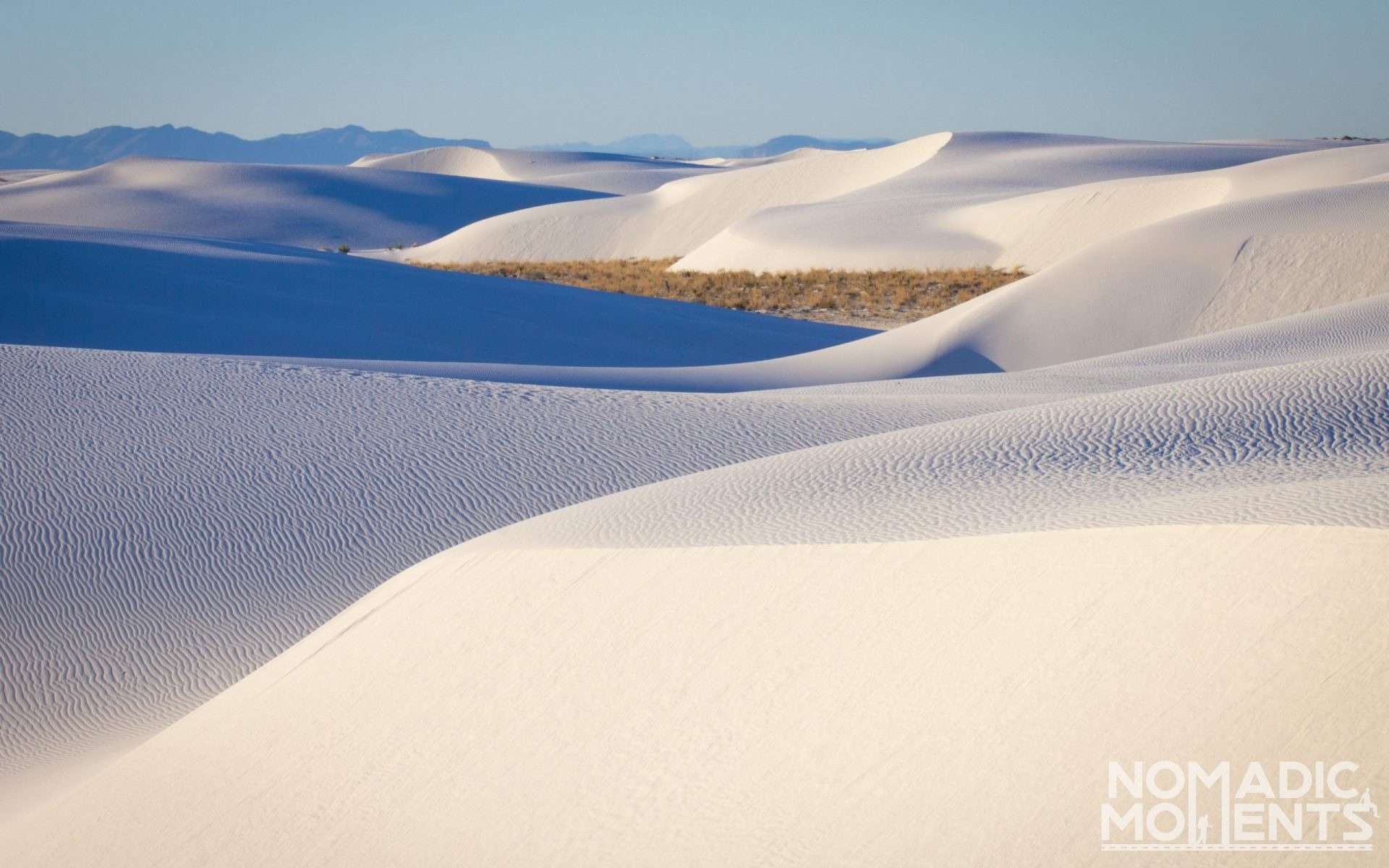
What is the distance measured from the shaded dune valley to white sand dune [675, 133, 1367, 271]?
48.6ft

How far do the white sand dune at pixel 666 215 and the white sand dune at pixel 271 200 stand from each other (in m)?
9.18

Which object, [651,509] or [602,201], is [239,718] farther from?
[602,201]

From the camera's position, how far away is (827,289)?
75.0ft

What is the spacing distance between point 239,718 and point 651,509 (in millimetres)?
1436

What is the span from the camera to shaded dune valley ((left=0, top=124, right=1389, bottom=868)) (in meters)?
2.16

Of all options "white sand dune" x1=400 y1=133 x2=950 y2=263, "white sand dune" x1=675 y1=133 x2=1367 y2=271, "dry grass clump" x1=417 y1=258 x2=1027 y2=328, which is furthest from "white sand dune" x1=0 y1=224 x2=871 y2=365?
"white sand dune" x1=400 y1=133 x2=950 y2=263

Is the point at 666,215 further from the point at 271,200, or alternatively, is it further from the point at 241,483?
the point at 241,483

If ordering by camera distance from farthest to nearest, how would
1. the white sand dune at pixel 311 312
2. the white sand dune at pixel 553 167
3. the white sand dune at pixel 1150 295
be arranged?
the white sand dune at pixel 553 167 → the white sand dune at pixel 1150 295 → the white sand dune at pixel 311 312

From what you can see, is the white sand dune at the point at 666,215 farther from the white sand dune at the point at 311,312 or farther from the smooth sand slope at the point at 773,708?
the smooth sand slope at the point at 773,708

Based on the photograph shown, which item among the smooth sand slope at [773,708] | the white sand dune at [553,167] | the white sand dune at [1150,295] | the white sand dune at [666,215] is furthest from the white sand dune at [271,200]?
the smooth sand slope at [773,708]

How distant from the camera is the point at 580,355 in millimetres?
13750

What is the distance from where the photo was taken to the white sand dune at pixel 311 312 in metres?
12.5

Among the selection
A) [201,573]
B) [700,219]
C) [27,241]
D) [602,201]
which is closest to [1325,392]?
[201,573]

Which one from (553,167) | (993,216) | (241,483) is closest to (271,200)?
(553,167)
